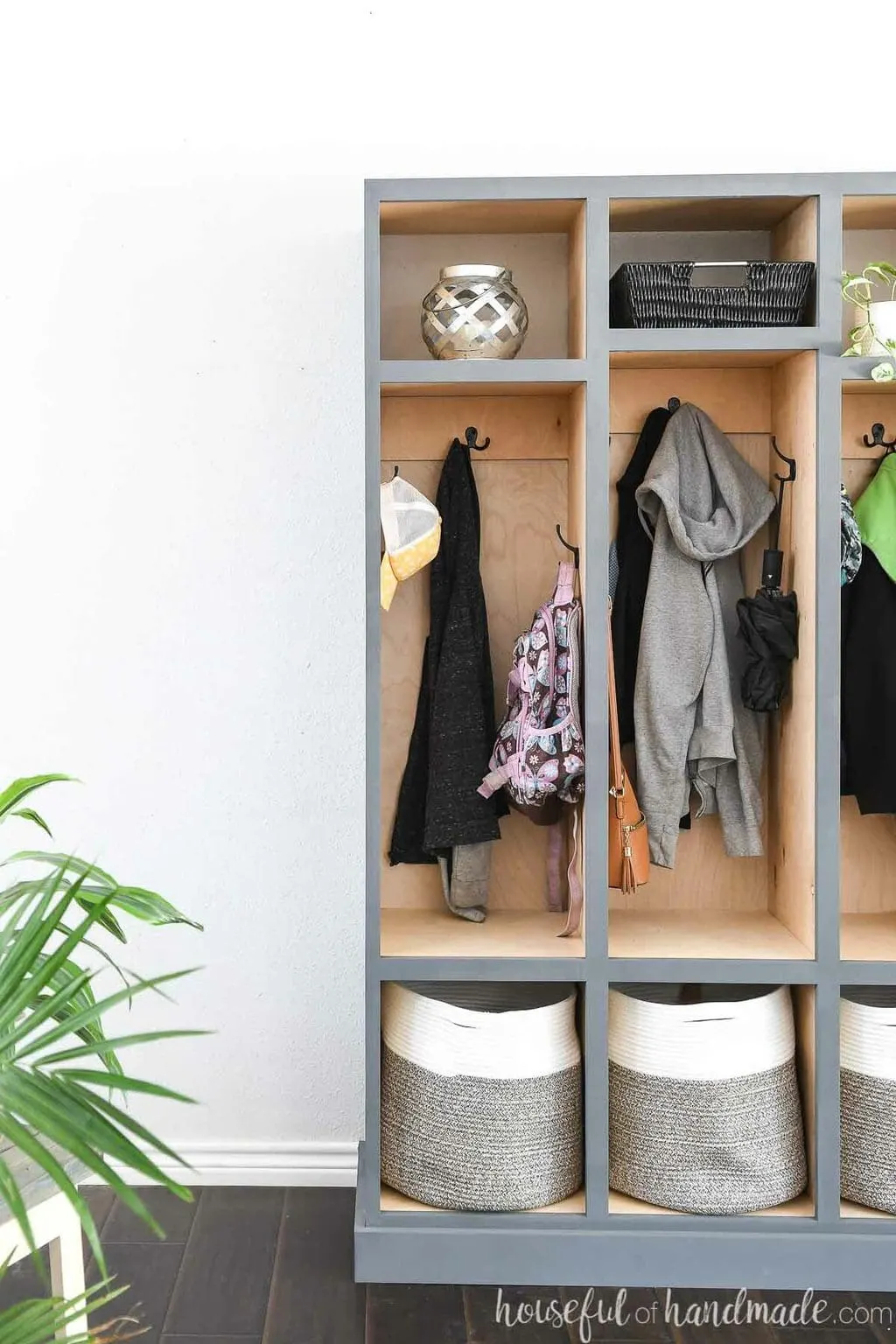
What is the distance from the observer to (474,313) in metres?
2.20

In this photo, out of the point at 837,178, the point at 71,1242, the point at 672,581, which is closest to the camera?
the point at 71,1242

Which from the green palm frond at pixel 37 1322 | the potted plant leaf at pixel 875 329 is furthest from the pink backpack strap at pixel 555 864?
the green palm frond at pixel 37 1322

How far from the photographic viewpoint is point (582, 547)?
2184 mm

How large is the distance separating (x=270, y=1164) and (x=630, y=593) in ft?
4.83

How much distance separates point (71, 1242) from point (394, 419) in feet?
5.41

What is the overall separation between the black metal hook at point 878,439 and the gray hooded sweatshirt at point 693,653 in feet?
0.91

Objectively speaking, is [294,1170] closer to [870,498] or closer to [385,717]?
[385,717]

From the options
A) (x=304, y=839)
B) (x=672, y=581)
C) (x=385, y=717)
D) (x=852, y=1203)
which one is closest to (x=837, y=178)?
(x=672, y=581)

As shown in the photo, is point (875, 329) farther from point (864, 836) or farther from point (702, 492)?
point (864, 836)

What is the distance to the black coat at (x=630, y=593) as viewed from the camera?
2.37 meters

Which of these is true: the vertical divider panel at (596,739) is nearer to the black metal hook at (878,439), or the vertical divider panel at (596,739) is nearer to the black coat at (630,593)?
the black coat at (630,593)

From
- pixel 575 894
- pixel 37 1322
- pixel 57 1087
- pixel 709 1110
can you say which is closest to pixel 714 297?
pixel 575 894

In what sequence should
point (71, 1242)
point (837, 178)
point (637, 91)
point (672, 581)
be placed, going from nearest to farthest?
1. point (71, 1242)
2. point (837, 178)
3. point (672, 581)
4. point (637, 91)

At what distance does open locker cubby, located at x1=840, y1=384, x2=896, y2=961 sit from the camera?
246 centimetres
